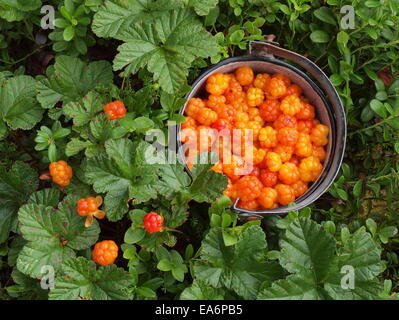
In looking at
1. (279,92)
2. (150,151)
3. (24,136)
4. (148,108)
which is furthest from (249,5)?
(24,136)

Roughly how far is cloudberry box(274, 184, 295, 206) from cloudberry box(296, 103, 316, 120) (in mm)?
281

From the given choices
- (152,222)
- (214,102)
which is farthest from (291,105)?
(152,222)

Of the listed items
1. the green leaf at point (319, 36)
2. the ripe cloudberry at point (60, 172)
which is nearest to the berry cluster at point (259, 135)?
the green leaf at point (319, 36)

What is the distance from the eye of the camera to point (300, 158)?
1764mm

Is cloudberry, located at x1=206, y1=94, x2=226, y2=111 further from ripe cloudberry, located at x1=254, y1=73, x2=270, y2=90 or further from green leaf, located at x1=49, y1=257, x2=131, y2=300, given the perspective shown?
green leaf, located at x1=49, y1=257, x2=131, y2=300

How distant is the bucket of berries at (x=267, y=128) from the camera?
167 cm

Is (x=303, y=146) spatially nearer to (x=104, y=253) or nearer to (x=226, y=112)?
(x=226, y=112)

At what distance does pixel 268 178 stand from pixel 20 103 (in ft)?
3.01

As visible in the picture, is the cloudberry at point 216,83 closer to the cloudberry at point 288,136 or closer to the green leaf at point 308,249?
the cloudberry at point 288,136

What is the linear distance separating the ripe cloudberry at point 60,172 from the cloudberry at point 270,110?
2.44ft

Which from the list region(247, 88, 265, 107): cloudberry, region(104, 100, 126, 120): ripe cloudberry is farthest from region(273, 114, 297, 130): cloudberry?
region(104, 100, 126, 120): ripe cloudberry

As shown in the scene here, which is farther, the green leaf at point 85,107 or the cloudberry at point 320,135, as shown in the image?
the cloudberry at point 320,135

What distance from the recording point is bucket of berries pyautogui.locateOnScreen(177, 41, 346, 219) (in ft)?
5.47
